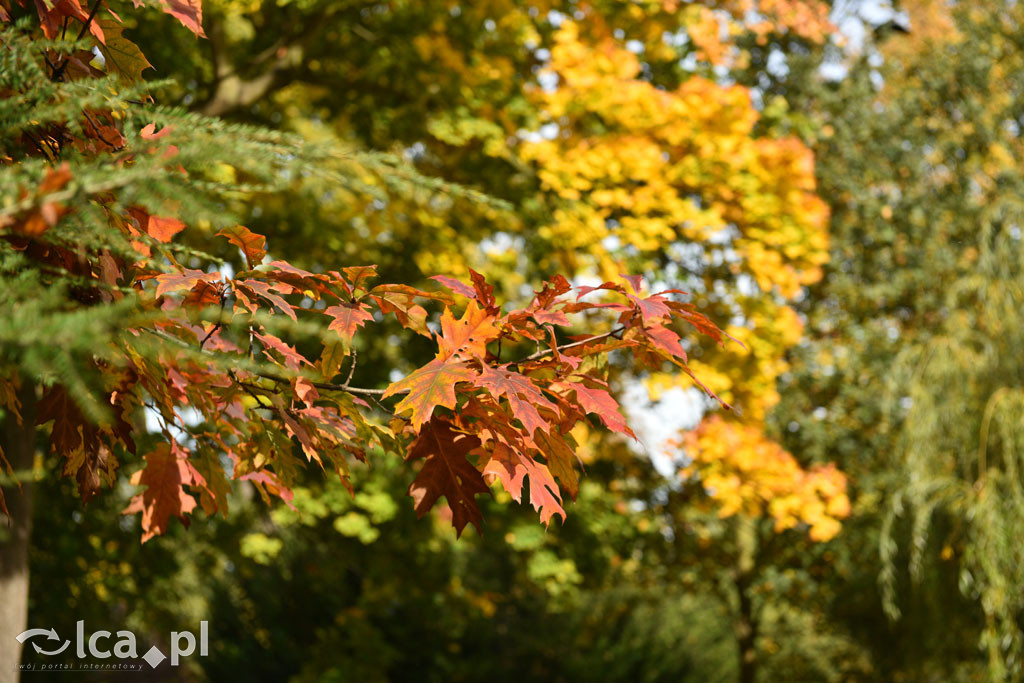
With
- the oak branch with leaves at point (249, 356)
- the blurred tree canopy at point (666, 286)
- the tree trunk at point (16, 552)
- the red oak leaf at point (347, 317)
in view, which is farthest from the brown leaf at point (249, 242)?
the blurred tree canopy at point (666, 286)

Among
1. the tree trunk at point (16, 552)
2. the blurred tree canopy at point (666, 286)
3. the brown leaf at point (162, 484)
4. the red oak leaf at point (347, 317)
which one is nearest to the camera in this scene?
the red oak leaf at point (347, 317)

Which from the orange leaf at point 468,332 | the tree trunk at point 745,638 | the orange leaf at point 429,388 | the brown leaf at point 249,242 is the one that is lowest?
the tree trunk at point 745,638

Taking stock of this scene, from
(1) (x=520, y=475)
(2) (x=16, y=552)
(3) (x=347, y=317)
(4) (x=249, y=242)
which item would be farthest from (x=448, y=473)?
(2) (x=16, y=552)

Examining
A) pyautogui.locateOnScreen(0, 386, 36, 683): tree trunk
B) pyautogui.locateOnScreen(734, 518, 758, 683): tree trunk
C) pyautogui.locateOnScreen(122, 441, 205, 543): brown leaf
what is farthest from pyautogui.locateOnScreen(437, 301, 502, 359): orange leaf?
pyautogui.locateOnScreen(734, 518, 758, 683): tree trunk

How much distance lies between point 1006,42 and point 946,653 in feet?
17.4

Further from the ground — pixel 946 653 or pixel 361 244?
pixel 361 244

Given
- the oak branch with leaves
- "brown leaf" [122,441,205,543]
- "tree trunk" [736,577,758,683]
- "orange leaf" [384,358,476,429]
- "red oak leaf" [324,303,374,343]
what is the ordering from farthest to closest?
"tree trunk" [736,577,758,683] → "brown leaf" [122,441,205,543] → "red oak leaf" [324,303,374,343] → "orange leaf" [384,358,476,429] → the oak branch with leaves

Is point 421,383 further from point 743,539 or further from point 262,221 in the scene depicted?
point 743,539

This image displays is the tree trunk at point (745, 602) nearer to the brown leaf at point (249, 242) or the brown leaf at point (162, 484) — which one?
the brown leaf at point (162, 484)

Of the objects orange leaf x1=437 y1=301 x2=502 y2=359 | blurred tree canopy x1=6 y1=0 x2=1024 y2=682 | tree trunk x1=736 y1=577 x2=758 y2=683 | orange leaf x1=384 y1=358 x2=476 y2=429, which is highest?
orange leaf x1=437 y1=301 x2=502 y2=359

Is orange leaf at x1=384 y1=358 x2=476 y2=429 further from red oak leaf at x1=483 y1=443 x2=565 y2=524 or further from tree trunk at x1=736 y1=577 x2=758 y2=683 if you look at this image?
tree trunk at x1=736 y1=577 x2=758 y2=683

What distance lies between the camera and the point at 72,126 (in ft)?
3.06

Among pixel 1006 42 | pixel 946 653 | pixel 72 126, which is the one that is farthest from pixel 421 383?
pixel 1006 42

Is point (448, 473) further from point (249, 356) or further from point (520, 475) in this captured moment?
point (249, 356)
